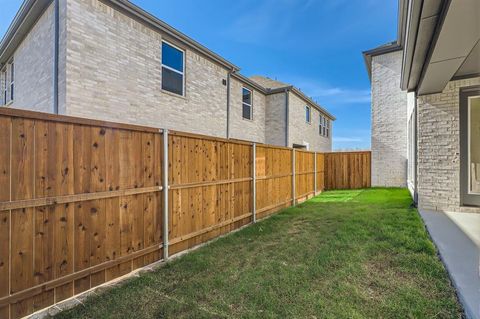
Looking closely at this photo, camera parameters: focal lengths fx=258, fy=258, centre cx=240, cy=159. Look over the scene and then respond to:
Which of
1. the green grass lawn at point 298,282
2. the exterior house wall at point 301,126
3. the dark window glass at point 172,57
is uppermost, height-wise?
the dark window glass at point 172,57

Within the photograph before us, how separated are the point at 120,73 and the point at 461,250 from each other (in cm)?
836

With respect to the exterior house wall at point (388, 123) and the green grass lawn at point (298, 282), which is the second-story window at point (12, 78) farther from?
the exterior house wall at point (388, 123)

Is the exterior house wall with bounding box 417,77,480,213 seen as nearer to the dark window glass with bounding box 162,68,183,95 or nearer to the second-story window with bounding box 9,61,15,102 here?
the dark window glass with bounding box 162,68,183,95

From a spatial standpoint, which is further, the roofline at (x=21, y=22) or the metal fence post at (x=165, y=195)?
the roofline at (x=21, y=22)

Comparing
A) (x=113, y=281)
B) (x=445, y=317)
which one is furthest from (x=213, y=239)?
(x=445, y=317)

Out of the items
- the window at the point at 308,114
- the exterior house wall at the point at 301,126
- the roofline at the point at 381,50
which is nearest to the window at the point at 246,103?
the exterior house wall at the point at 301,126

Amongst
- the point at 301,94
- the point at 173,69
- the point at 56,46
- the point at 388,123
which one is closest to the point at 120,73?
the point at 56,46

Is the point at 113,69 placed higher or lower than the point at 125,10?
lower

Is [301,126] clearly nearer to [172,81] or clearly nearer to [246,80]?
[246,80]

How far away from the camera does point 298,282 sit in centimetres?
317

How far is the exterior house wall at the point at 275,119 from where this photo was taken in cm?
1509

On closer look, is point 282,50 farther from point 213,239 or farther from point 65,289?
point 65,289

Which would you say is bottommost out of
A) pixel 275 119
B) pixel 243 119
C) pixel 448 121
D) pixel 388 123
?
pixel 448 121

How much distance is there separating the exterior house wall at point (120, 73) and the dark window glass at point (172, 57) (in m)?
0.25
